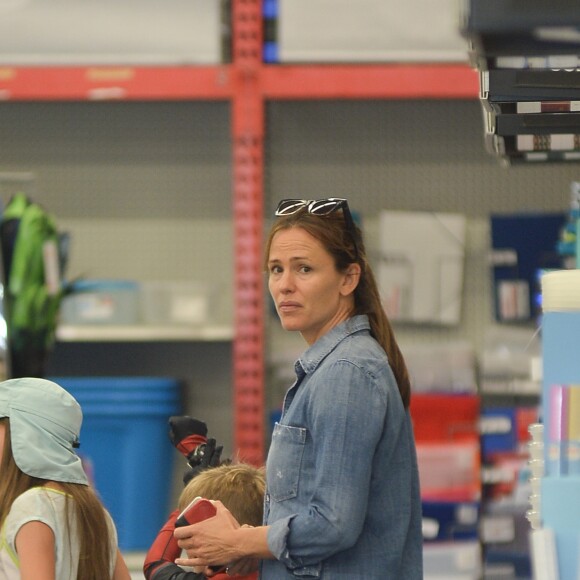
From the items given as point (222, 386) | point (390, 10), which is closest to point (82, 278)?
point (222, 386)

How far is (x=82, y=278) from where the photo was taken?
17.8 feet

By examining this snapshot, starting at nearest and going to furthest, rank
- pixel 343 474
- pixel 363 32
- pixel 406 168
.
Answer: pixel 343 474, pixel 363 32, pixel 406 168

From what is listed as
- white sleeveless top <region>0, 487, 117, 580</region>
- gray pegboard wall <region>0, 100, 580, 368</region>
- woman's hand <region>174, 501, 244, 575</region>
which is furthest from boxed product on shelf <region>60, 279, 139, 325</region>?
woman's hand <region>174, 501, 244, 575</region>

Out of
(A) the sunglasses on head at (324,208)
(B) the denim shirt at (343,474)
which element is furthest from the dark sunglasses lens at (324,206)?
(B) the denim shirt at (343,474)

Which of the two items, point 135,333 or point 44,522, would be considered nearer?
point 44,522

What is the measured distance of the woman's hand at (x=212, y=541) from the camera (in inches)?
76.9

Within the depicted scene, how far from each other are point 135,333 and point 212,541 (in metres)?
2.93

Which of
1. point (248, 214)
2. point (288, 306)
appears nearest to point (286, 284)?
point (288, 306)

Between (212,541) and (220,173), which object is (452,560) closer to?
(220,173)

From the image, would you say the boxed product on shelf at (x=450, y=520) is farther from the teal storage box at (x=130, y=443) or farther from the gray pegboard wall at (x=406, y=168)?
the teal storage box at (x=130, y=443)

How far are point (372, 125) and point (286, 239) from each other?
11.5 feet

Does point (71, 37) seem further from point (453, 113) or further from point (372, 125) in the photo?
point (453, 113)

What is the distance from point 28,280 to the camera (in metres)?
4.75

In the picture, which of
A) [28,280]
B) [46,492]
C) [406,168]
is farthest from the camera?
[406,168]
